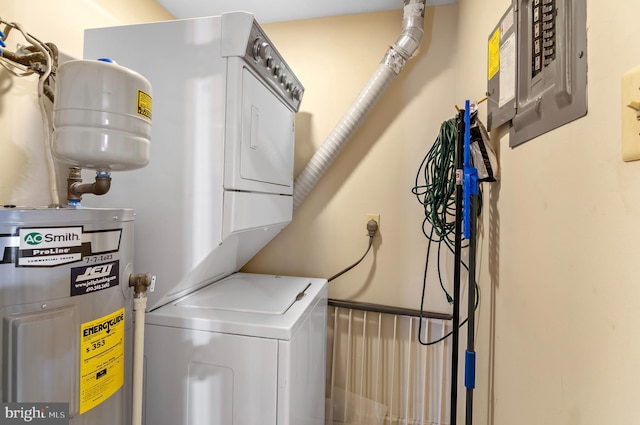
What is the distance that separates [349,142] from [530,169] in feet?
4.38

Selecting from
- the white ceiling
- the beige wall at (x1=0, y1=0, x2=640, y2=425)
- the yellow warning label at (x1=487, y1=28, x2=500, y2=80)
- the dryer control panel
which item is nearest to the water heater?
the beige wall at (x1=0, y1=0, x2=640, y2=425)

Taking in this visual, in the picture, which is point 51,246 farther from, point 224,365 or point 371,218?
point 371,218

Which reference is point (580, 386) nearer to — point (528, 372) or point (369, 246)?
point (528, 372)

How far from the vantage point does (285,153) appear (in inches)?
70.7

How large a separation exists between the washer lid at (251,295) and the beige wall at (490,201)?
395mm

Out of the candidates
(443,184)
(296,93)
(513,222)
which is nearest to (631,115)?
(513,222)

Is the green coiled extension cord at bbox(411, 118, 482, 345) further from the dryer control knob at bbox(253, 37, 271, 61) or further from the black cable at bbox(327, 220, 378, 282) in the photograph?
the dryer control knob at bbox(253, 37, 271, 61)

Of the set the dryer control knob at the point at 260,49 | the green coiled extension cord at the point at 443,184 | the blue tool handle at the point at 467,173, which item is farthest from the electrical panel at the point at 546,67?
the dryer control knob at the point at 260,49

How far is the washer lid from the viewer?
1311 millimetres

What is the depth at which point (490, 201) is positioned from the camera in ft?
4.23

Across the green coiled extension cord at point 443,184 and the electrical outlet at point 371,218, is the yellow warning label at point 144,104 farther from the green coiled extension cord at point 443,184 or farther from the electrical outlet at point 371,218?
the electrical outlet at point 371,218

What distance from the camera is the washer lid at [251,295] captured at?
1.31 meters

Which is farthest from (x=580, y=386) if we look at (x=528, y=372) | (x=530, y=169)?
(x=530, y=169)

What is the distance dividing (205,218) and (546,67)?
125 centimetres
